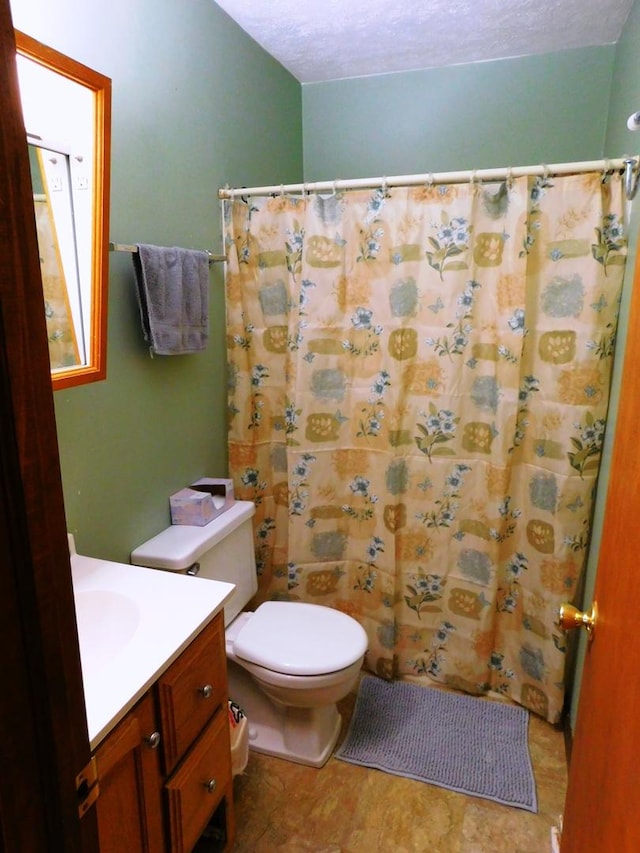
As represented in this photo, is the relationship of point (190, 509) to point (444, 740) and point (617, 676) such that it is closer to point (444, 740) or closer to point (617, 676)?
point (444, 740)

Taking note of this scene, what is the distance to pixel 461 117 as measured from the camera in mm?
2303

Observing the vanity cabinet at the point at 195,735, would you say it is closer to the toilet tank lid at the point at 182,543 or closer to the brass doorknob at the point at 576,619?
the toilet tank lid at the point at 182,543

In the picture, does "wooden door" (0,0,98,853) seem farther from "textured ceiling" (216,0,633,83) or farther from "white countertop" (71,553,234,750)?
"textured ceiling" (216,0,633,83)

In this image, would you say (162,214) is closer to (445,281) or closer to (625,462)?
(445,281)

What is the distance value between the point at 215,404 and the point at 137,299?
582mm

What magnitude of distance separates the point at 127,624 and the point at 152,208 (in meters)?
1.18

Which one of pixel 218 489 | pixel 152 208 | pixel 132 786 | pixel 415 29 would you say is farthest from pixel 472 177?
pixel 132 786

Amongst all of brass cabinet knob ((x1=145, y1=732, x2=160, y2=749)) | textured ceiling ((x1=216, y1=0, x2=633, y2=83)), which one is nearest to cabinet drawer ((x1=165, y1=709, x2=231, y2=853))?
brass cabinet knob ((x1=145, y1=732, x2=160, y2=749))

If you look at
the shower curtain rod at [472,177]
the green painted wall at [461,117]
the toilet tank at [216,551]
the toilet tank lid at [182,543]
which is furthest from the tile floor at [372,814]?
the green painted wall at [461,117]

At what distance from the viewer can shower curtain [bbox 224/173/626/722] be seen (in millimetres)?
1760

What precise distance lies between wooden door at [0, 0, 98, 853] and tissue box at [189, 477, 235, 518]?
135 cm

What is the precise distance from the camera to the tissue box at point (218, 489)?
192cm

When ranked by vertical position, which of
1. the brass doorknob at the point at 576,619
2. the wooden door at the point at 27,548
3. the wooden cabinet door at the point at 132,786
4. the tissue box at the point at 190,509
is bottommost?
the wooden cabinet door at the point at 132,786

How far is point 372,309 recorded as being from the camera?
6.47 feet
